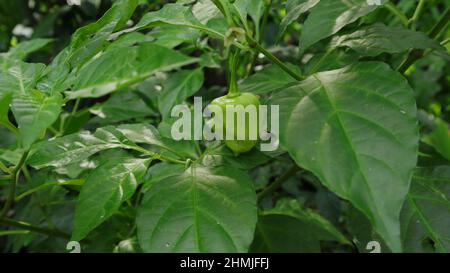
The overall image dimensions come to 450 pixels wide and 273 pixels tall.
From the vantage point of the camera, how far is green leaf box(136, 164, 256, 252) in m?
0.51

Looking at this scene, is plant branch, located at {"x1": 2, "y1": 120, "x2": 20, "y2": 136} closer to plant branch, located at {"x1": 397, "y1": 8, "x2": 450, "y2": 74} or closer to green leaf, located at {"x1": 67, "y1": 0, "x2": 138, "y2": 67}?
green leaf, located at {"x1": 67, "y1": 0, "x2": 138, "y2": 67}

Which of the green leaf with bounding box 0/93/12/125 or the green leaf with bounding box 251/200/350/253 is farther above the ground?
the green leaf with bounding box 0/93/12/125

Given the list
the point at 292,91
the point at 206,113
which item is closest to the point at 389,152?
the point at 292,91

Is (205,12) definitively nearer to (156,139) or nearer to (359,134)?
(156,139)

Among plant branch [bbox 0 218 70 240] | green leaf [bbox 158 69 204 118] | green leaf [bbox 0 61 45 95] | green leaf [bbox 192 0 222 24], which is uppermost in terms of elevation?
green leaf [bbox 192 0 222 24]

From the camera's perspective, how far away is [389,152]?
452mm

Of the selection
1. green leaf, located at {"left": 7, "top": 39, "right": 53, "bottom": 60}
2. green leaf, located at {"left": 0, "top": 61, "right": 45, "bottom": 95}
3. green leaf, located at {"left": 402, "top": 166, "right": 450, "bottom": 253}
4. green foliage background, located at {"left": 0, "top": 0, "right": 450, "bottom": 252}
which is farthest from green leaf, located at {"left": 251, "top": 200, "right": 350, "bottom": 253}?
green leaf, located at {"left": 7, "top": 39, "right": 53, "bottom": 60}

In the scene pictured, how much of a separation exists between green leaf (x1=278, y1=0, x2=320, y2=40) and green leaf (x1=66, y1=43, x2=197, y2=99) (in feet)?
0.66

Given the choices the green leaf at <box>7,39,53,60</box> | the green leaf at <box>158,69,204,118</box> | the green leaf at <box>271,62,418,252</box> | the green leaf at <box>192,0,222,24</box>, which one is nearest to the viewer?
the green leaf at <box>271,62,418,252</box>

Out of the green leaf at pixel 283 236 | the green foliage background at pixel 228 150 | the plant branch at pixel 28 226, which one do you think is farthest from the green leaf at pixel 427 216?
the plant branch at pixel 28 226

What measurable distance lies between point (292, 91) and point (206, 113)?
248 millimetres

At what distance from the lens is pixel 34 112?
0.50 m

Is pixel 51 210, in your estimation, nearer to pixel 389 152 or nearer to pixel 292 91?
pixel 292 91
